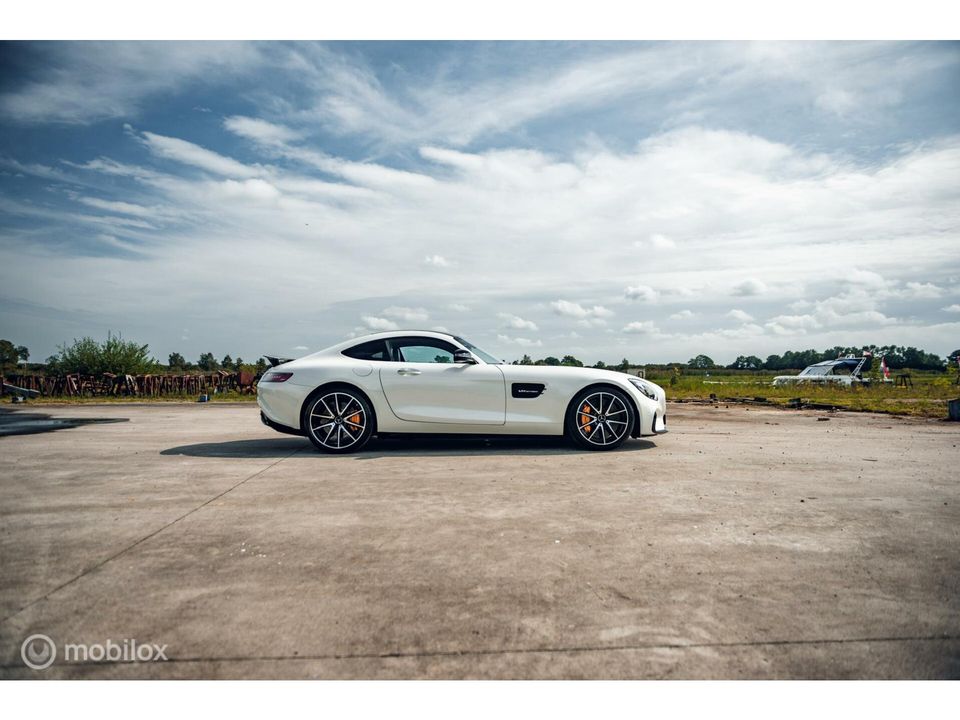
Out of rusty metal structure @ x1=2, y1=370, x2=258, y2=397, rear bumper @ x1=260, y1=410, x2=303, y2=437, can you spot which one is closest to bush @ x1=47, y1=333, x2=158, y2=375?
rusty metal structure @ x1=2, y1=370, x2=258, y2=397

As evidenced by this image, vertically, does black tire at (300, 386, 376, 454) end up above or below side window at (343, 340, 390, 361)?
below

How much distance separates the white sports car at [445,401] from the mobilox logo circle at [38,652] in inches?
175

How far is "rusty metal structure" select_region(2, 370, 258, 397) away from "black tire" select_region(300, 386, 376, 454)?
62.5 ft

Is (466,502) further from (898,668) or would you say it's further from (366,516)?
(898,668)

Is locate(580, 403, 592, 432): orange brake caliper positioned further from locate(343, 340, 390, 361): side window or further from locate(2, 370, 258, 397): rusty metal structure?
locate(2, 370, 258, 397): rusty metal structure

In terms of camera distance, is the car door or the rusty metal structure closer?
the car door

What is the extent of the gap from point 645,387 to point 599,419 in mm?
779

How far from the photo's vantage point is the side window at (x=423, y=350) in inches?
267

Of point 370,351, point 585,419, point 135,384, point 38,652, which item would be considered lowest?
point 38,652

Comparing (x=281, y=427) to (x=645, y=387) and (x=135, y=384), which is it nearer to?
(x=645, y=387)

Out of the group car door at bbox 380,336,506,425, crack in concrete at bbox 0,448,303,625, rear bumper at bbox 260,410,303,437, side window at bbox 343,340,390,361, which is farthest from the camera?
side window at bbox 343,340,390,361

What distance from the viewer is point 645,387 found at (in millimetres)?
6980

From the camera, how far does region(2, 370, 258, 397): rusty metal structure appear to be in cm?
2445

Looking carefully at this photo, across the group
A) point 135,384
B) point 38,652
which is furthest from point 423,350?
point 135,384
